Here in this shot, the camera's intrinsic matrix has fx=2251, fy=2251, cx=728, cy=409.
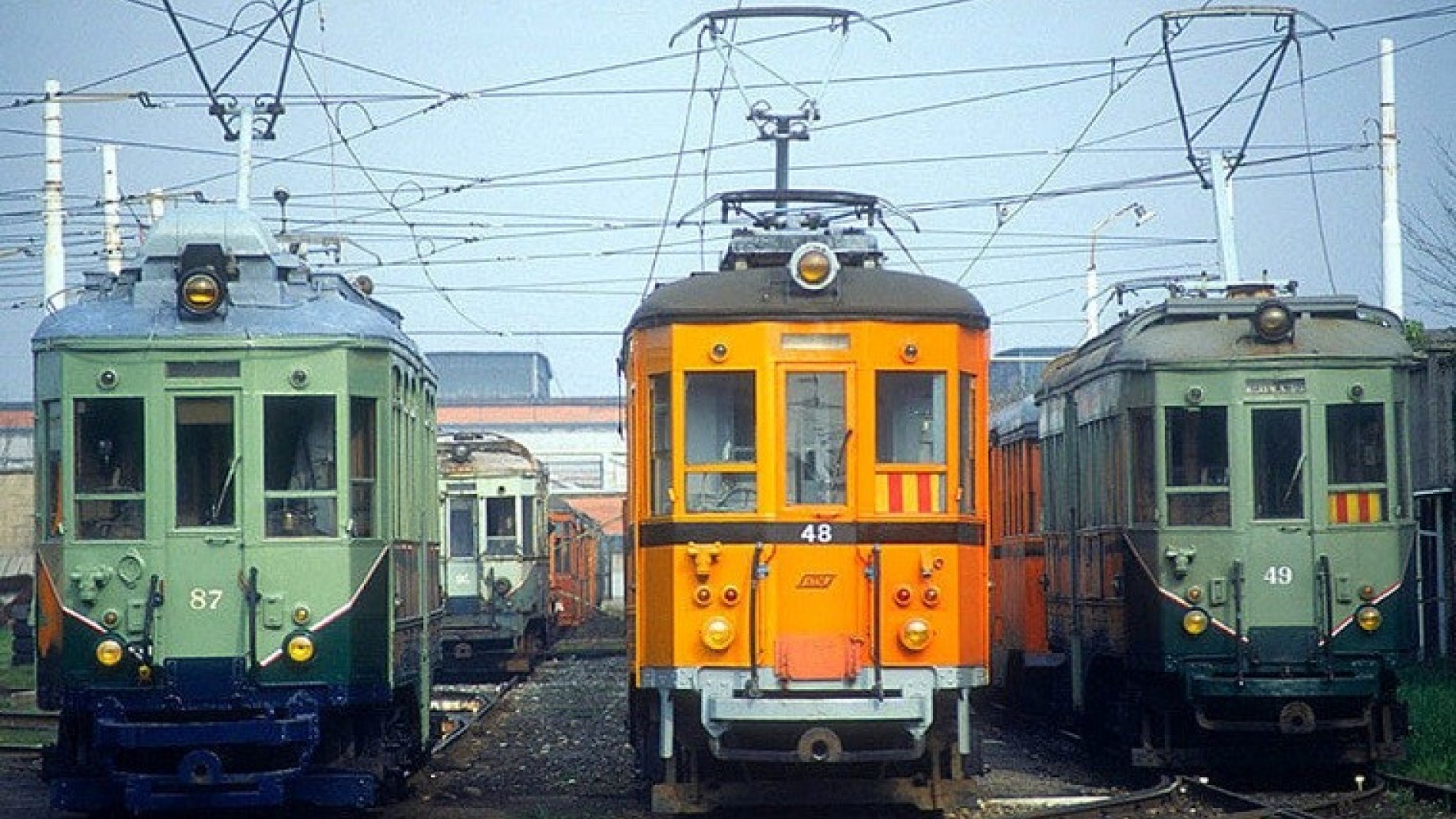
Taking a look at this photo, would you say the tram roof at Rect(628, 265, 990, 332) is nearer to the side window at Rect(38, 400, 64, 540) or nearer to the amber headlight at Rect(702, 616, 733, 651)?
the amber headlight at Rect(702, 616, 733, 651)

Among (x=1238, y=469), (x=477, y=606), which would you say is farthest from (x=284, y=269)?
(x=477, y=606)

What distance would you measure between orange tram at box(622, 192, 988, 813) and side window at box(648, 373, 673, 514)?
0.01 meters

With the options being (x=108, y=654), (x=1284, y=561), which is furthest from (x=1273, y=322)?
(x=108, y=654)

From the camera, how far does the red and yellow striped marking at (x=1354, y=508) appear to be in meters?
15.4

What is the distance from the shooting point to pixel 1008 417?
22766 mm

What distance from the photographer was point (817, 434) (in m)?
13.2

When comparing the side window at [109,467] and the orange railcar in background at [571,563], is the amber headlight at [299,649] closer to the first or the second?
the side window at [109,467]

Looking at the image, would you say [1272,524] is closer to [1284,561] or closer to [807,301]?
[1284,561]

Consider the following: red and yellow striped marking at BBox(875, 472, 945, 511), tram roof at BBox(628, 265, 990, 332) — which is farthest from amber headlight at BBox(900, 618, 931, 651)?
tram roof at BBox(628, 265, 990, 332)

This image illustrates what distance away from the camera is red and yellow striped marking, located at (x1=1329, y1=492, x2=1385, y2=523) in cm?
1540

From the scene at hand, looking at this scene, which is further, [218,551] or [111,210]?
[111,210]

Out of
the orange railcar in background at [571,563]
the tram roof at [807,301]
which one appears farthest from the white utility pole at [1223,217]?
the orange railcar in background at [571,563]

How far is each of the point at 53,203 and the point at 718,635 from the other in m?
14.9

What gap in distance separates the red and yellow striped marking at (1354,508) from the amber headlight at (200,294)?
756cm
